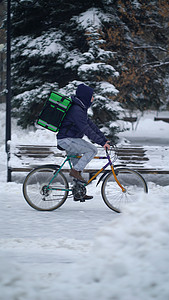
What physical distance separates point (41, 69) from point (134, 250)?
1527 centimetres

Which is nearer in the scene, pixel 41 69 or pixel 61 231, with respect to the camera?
pixel 61 231

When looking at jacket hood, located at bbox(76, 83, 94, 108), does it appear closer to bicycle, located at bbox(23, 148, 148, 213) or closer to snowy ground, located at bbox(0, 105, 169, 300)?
bicycle, located at bbox(23, 148, 148, 213)

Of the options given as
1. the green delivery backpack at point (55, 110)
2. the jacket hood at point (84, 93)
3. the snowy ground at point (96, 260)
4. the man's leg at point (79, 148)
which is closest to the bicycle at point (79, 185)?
the man's leg at point (79, 148)

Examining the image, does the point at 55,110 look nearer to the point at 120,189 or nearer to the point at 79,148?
the point at 79,148

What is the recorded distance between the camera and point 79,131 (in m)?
6.21

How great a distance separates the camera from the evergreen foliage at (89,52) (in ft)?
50.1

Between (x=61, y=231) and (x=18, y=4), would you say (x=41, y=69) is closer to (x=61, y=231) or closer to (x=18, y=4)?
(x=18, y=4)

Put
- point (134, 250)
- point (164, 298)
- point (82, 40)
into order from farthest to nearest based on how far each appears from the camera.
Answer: point (82, 40) < point (134, 250) < point (164, 298)

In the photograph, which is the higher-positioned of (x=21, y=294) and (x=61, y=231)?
(x=21, y=294)

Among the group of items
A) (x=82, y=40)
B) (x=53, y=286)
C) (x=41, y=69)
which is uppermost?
(x=53, y=286)

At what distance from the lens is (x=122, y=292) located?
3.01 meters

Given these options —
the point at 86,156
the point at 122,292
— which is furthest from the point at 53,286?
the point at 86,156

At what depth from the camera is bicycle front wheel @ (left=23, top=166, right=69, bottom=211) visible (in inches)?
255

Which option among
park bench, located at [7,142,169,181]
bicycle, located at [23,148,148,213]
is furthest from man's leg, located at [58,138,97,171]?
park bench, located at [7,142,169,181]
